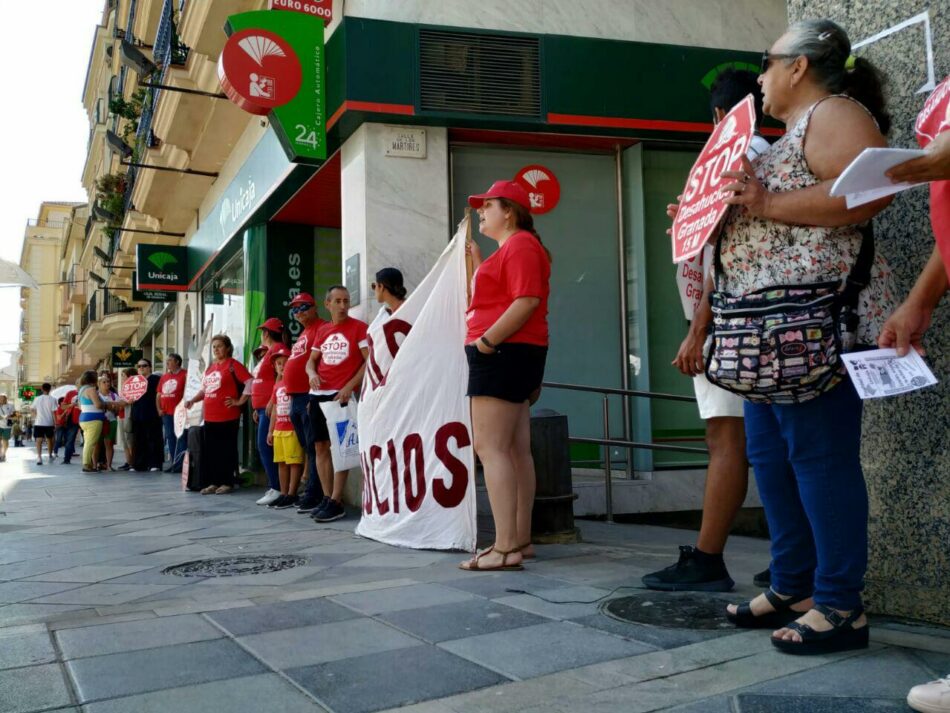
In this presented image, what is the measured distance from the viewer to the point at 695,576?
3623 mm

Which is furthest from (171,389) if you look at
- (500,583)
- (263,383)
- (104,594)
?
(500,583)

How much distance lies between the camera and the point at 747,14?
359 inches

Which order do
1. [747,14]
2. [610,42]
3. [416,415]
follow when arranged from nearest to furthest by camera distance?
[416,415], [610,42], [747,14]

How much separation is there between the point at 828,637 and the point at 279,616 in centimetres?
192

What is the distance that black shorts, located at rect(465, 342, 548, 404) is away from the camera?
4.29m

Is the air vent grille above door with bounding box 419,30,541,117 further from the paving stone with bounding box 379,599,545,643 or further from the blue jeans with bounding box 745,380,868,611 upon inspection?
the blue jeans with bounding box 745,380,868,611

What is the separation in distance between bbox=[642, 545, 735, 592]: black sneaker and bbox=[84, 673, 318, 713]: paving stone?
67.4 inches

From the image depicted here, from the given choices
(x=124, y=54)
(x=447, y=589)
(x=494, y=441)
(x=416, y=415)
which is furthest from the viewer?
(x=124, y=54)

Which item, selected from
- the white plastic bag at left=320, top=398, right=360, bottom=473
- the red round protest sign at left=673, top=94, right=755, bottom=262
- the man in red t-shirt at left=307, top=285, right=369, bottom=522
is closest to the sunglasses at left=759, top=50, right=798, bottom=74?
the red round protest sign at left=673, top=94, right=755, bottom=262

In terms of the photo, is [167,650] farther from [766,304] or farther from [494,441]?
[766,304]

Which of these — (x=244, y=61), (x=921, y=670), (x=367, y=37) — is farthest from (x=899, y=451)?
(x=244, y=61)

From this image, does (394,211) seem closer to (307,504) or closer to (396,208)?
(396,208)

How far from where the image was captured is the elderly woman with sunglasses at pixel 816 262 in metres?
2.62

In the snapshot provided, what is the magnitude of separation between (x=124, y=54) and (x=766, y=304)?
50.0 feet
